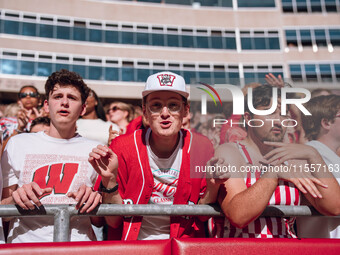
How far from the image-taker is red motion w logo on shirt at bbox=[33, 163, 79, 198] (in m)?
2.36

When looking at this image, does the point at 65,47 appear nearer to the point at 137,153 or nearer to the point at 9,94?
the point at 9,94

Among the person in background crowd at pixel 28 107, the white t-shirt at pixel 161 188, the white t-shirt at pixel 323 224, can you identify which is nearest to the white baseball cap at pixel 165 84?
the white t-shirt at pixel 161 188

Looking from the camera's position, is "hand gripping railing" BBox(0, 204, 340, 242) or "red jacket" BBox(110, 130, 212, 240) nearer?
"hand gripping railing" BBox(0, 204, 340, 242)

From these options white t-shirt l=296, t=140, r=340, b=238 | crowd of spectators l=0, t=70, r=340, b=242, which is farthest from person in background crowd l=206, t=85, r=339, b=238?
white t-shirt l=296, t=140, r=340, b=238

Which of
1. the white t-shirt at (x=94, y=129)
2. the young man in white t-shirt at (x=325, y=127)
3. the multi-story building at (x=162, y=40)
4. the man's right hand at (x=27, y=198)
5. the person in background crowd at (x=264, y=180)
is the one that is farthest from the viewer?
the multi-story building at (x=162, y=40)

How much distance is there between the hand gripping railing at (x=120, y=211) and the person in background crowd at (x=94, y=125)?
91.6 inches

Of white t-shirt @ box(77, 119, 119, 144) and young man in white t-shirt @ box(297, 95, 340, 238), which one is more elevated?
white t-shirt @ box(77, 119, 119, 144)

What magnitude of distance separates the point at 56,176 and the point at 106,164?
1.97 ft

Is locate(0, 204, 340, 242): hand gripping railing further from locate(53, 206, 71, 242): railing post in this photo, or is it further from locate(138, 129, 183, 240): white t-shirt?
locate(138, 129, 183, 240): white t-shirt

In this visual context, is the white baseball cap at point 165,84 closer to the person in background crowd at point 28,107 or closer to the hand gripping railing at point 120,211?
the hand gripping railing at point 120,211

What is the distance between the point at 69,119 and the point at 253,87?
1.46m

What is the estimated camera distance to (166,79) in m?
2.43

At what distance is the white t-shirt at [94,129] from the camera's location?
4.29 meters

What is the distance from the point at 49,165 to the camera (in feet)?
8.04
